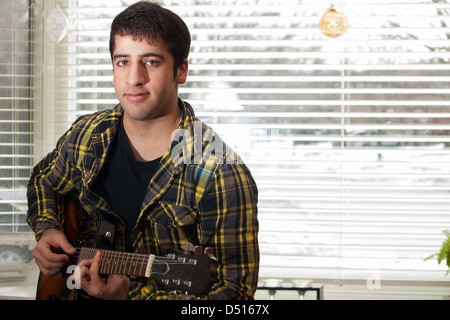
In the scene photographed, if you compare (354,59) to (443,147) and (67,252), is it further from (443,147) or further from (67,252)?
(67,252)

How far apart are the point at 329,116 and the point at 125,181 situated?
1026 millimetres

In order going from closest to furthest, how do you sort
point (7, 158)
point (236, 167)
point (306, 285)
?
point (236, 167)
point (306, 285)
point (7, 158)

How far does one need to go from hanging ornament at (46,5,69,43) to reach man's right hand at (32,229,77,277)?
0.99m

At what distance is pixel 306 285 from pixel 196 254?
33.9 inches

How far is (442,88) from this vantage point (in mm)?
2113

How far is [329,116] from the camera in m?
2.12

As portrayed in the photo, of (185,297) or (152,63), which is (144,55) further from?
(185,297)

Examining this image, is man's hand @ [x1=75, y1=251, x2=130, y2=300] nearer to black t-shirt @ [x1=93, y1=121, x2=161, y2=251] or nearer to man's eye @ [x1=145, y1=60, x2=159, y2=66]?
black t-shirt @ [x1=93, y1=121, x2=161, y2=251]

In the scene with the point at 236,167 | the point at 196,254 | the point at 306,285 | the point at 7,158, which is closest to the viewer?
the point at 196,254

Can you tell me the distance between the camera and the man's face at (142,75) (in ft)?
4.19

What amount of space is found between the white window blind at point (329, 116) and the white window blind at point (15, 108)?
10cm

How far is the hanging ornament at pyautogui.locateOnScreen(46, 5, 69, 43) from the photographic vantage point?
6.91ft

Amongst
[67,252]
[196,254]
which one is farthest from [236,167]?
[67,252]

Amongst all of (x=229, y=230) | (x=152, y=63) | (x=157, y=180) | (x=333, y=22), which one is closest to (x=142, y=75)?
(x=152, y=63)
